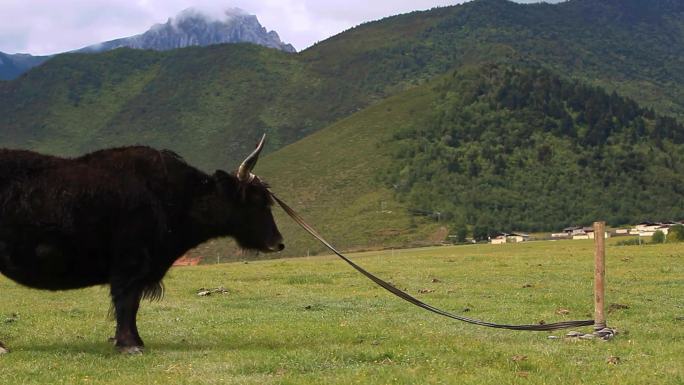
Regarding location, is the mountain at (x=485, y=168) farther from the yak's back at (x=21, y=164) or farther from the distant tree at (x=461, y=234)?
the yak's back at (x=21, y=164)

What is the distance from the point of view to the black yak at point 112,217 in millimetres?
12602

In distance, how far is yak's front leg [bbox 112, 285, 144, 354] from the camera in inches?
511

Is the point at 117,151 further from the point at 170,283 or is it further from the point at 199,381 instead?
the point at 170,283

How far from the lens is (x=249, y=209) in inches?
575

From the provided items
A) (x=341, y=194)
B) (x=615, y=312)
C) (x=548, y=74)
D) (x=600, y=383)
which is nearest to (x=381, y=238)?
(x=341, y=194)

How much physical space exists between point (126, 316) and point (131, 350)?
25.0 inches

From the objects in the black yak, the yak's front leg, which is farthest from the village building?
the yak's front leg

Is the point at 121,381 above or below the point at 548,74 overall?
below

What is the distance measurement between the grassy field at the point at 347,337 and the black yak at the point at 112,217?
118 cm

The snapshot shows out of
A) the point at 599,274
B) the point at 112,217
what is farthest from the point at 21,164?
the point at 599,274

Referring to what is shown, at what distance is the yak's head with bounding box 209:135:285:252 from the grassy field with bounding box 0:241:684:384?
1.76m

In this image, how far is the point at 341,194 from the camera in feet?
479

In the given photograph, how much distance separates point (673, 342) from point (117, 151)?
10.1 meters

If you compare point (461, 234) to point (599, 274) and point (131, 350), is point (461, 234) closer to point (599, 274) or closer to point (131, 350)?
point (599, 274)
